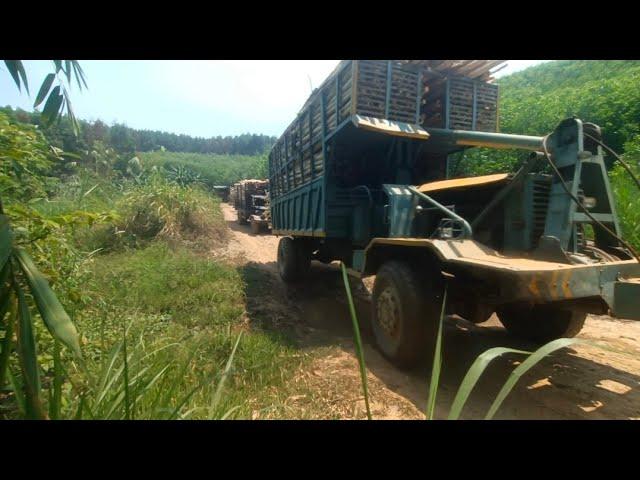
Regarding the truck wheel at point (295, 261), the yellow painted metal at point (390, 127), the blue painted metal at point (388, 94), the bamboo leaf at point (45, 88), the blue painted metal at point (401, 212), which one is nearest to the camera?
the bamboo leaf at point (45, 88)

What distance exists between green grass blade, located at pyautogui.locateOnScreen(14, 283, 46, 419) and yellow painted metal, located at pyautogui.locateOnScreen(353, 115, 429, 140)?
390 cm

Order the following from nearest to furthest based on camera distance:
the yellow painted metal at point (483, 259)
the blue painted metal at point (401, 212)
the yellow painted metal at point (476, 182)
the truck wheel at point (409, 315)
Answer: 1. the yellow painted metal at point (483, 259)
2. the truck wheel at point (409, 315)
3. the yellow painted metal at point (476, 182)
4. the blue painted metal at point (401, 212)

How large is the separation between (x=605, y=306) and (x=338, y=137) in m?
3.79

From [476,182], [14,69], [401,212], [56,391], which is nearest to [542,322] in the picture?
[476,182]

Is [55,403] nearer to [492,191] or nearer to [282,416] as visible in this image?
[282,416]

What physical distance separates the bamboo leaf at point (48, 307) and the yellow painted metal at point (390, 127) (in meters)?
3.84

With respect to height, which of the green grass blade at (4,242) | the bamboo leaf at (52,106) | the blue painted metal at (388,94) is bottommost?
the green grass blade at (4,242)

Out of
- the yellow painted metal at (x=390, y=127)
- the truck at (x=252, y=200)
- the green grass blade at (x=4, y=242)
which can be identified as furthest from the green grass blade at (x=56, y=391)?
the truck at (x=252, y=200)

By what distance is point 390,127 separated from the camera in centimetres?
446

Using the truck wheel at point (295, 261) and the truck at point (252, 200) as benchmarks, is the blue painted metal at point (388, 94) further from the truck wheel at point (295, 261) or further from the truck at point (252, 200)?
the truck at point (252, 200)

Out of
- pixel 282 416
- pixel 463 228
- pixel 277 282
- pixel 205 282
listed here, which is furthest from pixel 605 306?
pixel 277 282

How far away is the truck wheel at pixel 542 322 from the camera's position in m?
3.51

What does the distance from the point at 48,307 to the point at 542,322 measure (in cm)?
420

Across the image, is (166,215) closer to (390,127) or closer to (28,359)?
(390,127)
